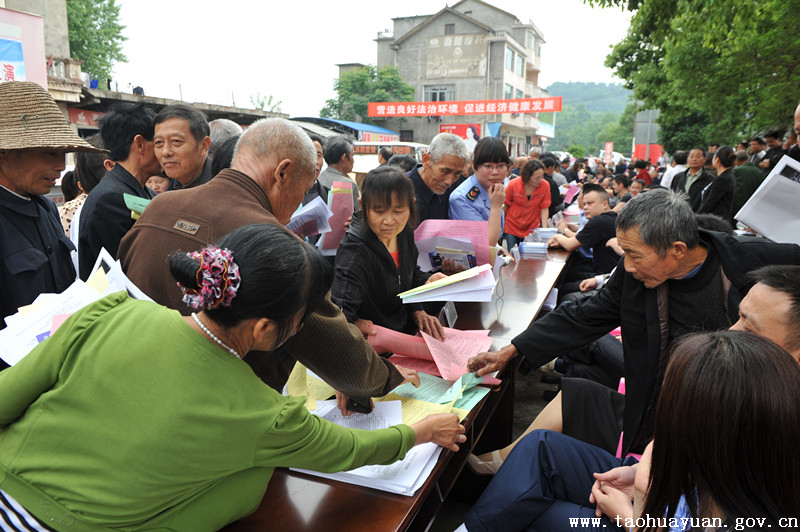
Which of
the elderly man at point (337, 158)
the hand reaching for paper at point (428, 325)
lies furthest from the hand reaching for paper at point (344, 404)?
the elderly man at point (337, 158)

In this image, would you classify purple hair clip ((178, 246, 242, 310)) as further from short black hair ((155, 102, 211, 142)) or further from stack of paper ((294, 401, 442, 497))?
short black hair ((155, 102, 211, 142))

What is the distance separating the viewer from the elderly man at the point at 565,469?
1.37 meters

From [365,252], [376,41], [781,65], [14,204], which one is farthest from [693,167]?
[376,41]

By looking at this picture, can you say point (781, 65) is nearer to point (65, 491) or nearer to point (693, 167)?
point (693, 167)

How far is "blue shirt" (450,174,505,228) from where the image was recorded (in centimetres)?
331

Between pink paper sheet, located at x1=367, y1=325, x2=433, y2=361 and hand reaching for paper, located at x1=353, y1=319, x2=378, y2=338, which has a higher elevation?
hand reaching for paper, located at x1=353, y1=319, x2=378, y2=338

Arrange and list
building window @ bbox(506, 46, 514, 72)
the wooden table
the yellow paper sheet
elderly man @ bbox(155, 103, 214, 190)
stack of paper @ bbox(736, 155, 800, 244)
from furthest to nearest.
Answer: building window @ bbox(506, 46, 514, 72) → elderly man @ bbox(155, 103, 214, 190) → stack of paper @ bbox(736, 155, 800, 244) → the yellow paper sheet → the wooden table

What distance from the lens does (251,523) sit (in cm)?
106

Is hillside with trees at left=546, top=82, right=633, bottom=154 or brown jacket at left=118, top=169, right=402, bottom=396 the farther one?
hillside with trees at left=546, top=82, right=633, bottom=154

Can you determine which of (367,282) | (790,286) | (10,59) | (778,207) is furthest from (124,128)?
(10,59)

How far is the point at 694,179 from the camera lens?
6.77 meters

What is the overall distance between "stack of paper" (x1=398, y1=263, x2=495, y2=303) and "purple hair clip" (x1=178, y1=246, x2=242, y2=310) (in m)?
1.04

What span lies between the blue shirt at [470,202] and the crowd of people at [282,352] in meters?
0.82

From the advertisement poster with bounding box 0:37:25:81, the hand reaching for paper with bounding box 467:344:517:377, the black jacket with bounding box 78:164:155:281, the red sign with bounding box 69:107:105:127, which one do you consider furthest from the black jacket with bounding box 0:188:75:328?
the red sign with bounding box 69:107:105:127
